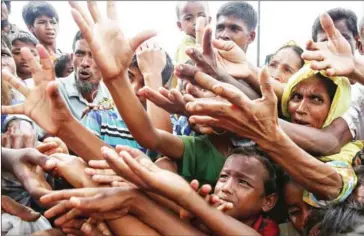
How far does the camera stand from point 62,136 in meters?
1.38

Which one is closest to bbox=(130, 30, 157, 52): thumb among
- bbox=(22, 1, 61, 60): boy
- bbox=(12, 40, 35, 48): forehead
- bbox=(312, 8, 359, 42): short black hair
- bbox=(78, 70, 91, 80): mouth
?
bbox=(312, 8, 359, 42): short black hair

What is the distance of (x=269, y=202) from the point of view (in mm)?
1606

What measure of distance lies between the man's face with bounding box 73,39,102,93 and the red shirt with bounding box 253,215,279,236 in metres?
1.38

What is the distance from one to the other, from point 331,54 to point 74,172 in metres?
0.75

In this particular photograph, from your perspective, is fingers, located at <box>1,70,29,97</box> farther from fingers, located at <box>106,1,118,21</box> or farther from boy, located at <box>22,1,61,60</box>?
boy, located at <box>22,1,61,60</box>

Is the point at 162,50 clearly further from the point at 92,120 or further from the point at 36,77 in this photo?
the point at 36,77

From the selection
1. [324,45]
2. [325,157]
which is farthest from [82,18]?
[325,157]

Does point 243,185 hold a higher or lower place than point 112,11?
lower

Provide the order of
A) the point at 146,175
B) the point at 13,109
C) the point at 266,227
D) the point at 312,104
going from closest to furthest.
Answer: the point at 146,175 < the point at 13,109 < the point at 266,227 < the point at 312,104

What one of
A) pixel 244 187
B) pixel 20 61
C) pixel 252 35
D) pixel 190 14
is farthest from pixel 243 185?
pixel 190 14

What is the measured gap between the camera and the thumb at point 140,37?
1372mm

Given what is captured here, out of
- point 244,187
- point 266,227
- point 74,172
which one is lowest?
point 266,227

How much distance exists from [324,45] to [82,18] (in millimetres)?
659

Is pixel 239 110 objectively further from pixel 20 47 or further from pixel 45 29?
pixel 45 29
